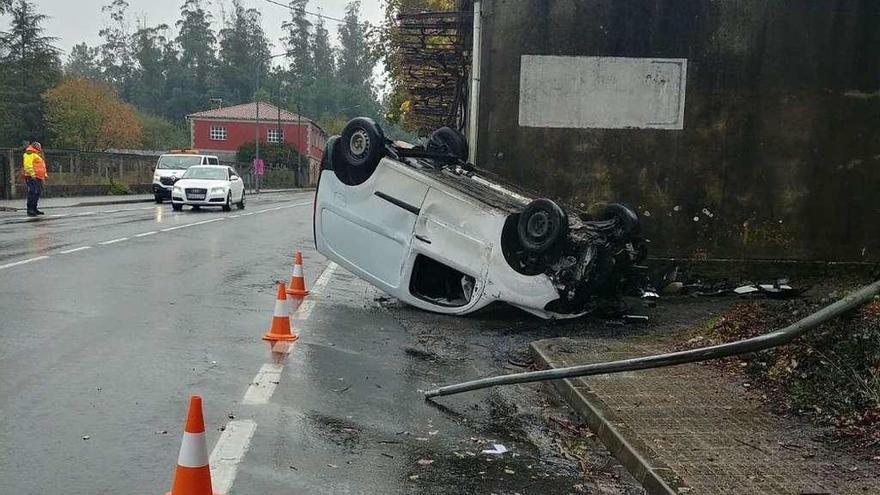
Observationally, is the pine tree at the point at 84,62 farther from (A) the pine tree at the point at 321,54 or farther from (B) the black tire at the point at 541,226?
(B) the black tire at the point at 541,226

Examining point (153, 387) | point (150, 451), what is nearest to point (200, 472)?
point (150, 451)

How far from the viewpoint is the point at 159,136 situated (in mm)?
86625

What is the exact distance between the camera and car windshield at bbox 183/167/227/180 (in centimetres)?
2656

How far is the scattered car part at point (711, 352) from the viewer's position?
4430mm

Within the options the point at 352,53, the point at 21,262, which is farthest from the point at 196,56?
the point at 21,262

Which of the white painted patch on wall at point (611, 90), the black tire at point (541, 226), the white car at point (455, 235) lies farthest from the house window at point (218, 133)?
the black tire at point (541, 226)

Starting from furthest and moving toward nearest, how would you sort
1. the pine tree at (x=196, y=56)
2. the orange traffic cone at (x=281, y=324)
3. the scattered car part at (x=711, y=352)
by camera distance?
the pine tree at (x=196, y=56)
the orange traffic cone at (x=281, y=324)
the scattered car part at (x=711, y=352)

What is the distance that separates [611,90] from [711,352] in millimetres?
8068

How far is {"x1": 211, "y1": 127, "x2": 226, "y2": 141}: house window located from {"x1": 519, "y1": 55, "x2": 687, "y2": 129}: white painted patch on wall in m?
77.1

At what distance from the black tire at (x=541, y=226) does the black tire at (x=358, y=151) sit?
2026 millimetres

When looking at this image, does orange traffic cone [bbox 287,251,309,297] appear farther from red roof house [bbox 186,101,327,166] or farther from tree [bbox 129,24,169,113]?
tree [bbox 129,24,169,113]

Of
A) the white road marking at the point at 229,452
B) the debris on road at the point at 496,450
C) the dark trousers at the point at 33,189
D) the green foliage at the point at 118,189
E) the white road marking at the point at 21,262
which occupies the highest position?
the dark trousers at the point at 33,189

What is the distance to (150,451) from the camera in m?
4.30

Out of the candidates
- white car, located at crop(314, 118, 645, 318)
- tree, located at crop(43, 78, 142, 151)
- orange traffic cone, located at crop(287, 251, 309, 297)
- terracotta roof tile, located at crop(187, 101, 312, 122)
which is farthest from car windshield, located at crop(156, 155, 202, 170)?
terracotta roof tile, located at crop(187, 101, 312, 122)
